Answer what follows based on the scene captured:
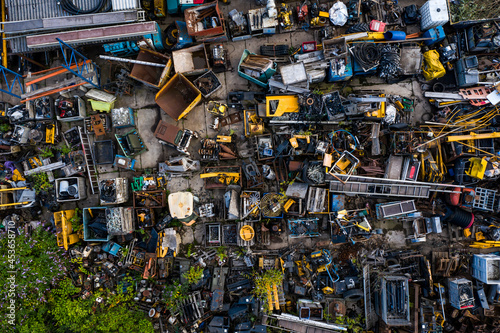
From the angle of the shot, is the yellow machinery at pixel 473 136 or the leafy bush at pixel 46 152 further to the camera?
the leafy bush at pixel 46 152

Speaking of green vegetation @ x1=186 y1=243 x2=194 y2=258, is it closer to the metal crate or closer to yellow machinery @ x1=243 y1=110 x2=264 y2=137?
yellow machinery @ x1=243 y1=110 x2=264 y2=137

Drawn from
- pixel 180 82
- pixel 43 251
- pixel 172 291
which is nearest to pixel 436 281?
pixel 172 291

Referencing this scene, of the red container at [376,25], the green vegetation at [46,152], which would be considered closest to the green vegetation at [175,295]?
the green vegetation at [46,152]

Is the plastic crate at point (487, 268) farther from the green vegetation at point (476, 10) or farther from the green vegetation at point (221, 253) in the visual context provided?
the green vegetation at point (221, 253)

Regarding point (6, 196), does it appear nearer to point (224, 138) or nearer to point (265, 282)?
point (224, 138)

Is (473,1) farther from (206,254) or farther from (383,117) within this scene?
(206,254)

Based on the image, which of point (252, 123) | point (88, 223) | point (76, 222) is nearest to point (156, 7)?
point (252, 123)

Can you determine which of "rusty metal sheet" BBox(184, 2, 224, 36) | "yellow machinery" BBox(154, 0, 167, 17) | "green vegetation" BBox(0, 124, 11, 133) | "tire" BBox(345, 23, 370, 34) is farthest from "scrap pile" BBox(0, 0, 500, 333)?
"green vegetation" BBox(0, 124, 11, 133)
